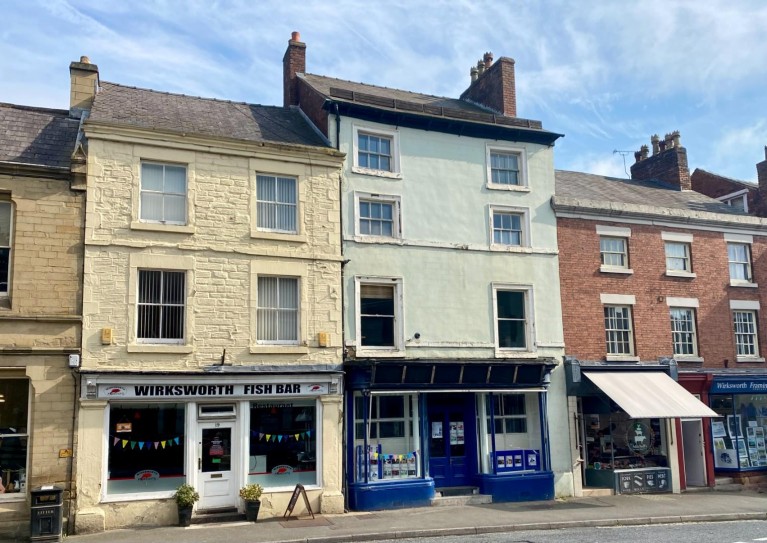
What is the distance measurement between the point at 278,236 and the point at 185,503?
6.60 m

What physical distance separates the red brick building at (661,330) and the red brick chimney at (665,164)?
3.47 metres

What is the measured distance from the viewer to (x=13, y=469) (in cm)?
1537

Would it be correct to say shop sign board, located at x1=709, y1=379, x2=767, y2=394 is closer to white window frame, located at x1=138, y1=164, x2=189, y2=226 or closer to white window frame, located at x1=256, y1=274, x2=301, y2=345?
Answer: white window frame, located at x1=256, y1=274, x2=301, y2=345

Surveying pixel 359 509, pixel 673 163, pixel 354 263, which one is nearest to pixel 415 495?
pixel 359 509

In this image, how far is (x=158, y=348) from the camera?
16531mm

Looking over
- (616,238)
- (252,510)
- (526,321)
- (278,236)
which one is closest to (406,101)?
(278,236)

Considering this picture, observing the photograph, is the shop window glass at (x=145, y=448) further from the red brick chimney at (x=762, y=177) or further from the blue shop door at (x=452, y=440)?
the red brick chimney at (x=762, y=177)

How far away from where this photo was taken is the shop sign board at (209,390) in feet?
52.9

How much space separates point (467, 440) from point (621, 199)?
33.0 feet

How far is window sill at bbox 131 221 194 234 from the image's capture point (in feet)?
55.4

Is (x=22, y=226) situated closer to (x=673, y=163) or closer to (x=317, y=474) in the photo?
(x=317, y=474)

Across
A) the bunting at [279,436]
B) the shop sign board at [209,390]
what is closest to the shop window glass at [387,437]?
the bunting at [279,436]

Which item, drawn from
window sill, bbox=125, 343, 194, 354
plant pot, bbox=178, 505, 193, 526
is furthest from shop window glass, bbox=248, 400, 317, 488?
window sill, bbox=125, 343, 194, 354

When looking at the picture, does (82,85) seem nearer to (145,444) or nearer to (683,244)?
(145,444)
